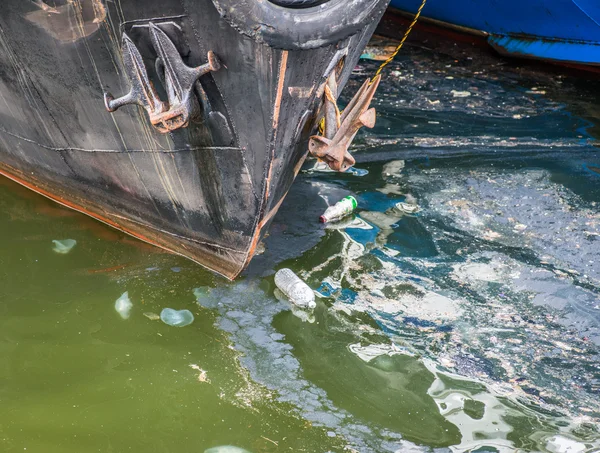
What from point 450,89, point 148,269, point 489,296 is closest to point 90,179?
point 148,269

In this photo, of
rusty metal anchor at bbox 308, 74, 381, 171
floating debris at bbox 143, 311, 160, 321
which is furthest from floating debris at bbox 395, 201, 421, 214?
floating debris at bbox 143, 311, 160, 321

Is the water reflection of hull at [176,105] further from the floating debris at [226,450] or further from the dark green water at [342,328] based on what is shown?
the floating debris at [226,450]

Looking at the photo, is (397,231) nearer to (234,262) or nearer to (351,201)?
(351,201)

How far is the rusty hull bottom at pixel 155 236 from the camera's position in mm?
3742

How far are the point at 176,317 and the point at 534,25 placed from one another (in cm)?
519

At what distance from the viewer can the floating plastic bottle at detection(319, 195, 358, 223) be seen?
429 cm

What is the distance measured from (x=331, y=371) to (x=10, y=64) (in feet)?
8.67

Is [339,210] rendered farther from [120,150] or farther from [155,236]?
[120,150]

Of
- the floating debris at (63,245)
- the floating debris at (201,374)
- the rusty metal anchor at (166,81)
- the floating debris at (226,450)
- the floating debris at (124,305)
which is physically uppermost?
the rusty metal anchor at (166,81)

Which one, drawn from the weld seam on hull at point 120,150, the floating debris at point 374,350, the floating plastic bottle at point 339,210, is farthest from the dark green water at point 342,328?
the weld seam on hull at point 120,150

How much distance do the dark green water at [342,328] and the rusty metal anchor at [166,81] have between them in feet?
3.63

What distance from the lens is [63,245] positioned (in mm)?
4062

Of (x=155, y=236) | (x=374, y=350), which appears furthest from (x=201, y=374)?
(x=155, y=236)

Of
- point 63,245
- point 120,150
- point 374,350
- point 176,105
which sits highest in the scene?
point 176,105
